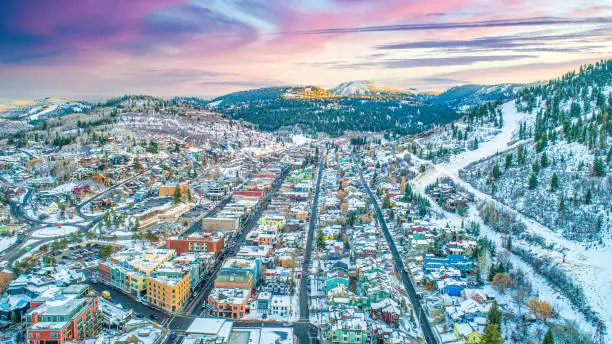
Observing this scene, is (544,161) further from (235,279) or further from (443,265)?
(235,279)

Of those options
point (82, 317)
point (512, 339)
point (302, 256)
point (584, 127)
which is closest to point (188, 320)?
point (82, 317)

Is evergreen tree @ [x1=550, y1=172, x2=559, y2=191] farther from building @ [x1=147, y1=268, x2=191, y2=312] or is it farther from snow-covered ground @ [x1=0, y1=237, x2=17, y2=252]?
snow-covered ground @ [x1=0, y1=237, x2=17, y2=252]

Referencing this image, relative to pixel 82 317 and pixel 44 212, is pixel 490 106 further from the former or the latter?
pixel 82 317

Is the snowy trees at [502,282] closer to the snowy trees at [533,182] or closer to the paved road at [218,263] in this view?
the paved road at [218,263]

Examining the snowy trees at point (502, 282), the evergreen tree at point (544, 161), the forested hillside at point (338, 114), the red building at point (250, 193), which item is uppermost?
the forested hillside at point (338, 114)

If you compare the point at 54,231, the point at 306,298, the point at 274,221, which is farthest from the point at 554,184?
the point at 54,231

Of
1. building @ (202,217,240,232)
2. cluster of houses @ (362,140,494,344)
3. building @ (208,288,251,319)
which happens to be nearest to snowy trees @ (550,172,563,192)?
cluster of houses @ (362,140,494,344)

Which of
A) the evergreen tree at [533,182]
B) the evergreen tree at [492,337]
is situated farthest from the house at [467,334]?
the evergreen tree at [533,182]

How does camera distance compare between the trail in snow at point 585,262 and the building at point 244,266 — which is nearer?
the trail in snow at point 585,262
